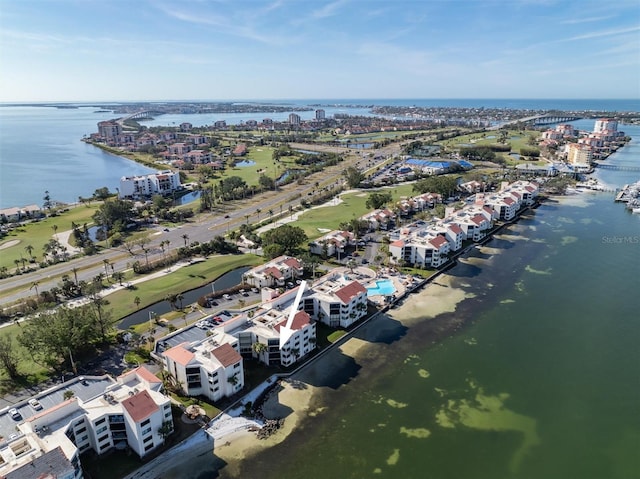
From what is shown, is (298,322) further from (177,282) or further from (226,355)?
(177,282)

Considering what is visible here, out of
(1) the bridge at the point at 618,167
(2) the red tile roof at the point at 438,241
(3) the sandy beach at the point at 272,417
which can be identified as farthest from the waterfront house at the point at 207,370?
(1) the bridge at the point at 618,167

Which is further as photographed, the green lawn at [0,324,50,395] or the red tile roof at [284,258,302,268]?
the red tile roof at [284,258,302,268]

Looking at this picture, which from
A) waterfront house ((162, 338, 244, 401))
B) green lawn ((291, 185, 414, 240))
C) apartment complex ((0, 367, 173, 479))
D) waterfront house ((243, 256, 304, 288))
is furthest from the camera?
green lawn ((291, 185, 414, 240))

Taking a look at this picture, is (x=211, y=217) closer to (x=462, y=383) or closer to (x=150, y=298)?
(x=150, y=298)

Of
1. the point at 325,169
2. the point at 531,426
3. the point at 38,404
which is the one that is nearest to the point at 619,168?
the point at 325,169

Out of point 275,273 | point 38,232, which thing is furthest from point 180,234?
point 275,273

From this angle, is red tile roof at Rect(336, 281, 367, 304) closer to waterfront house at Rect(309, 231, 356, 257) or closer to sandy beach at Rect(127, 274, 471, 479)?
sandy beach at Rect(127, 274, 471, 479)

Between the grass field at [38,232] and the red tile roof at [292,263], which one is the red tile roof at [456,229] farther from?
the grass field at [38,232]

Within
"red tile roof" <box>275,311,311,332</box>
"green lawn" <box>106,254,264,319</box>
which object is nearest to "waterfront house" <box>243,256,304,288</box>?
"green lawn" <box>106,254,264,319</box>
